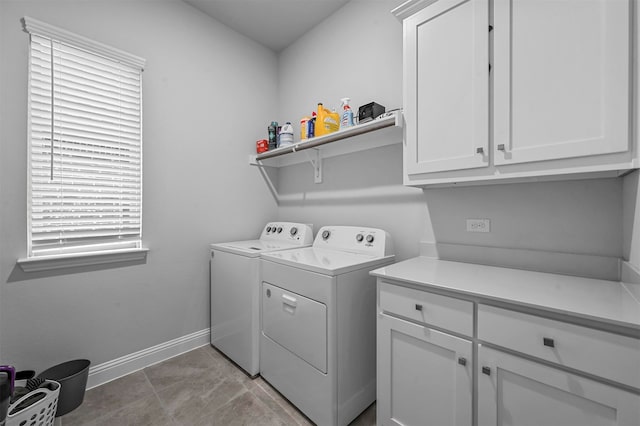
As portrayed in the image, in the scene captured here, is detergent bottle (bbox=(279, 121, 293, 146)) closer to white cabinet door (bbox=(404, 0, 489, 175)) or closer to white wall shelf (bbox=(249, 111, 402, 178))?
white wall shelf (bbox=(249, 111, 402, 178))

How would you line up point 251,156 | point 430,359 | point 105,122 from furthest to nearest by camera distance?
point 251,156, point 105,122, point 430,359

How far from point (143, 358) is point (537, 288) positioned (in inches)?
98.7

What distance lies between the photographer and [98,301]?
1.77m

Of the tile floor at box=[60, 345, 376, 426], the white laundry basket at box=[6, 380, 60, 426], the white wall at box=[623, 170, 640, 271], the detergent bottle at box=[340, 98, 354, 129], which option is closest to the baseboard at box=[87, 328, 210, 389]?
the tile floor at box=[60, 345, 376, 426]

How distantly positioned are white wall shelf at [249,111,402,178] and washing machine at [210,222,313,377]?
0.66 meters

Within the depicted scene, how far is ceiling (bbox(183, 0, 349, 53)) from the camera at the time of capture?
218 cm

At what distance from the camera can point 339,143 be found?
6.91 feet

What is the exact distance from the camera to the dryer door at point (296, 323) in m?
1.40

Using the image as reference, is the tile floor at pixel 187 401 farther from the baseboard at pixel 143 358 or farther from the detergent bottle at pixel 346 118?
the detergent bottle at pixel 346 118

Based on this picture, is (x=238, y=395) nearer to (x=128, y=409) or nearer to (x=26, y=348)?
(x=128, y=409)

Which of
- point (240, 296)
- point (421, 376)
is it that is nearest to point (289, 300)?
point (240, 296)

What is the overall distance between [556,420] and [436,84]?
4.74 ft

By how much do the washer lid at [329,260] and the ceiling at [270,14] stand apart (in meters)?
2.06

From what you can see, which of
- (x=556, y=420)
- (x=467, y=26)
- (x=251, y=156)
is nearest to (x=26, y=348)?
(x=251, y=156)
